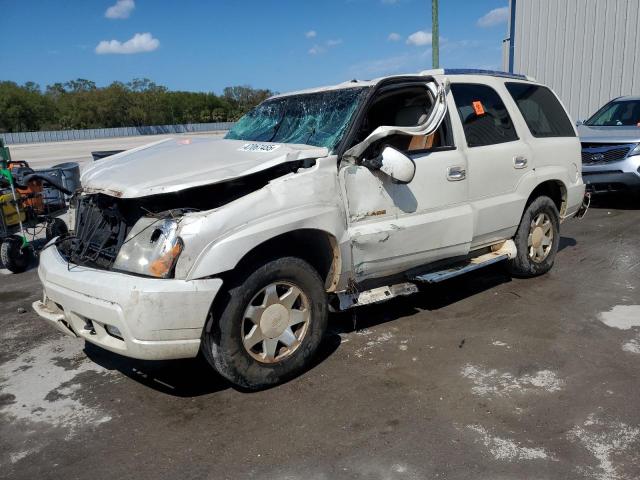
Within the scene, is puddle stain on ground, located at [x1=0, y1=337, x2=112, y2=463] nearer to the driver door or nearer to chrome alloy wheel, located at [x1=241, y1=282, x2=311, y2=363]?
chrome alloy wheel, located at [x1=241, y1=282, x2=311, y2=363]

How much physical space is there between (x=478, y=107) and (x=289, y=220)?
7.70 ft

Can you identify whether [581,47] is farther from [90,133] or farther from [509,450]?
[90,133]

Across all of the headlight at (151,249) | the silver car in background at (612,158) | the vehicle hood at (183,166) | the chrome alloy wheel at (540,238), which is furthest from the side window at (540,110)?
the silver car in background at (612,158)

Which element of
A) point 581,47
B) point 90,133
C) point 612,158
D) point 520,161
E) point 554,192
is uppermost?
point 581,47

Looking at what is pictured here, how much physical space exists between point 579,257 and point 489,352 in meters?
3.19

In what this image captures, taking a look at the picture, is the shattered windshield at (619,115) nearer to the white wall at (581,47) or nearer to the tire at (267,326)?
the white wall at (581,47)

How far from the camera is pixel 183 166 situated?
3.74m

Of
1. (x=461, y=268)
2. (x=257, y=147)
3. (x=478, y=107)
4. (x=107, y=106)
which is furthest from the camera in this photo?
(x=107, y=106)

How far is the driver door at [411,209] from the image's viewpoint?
394cm

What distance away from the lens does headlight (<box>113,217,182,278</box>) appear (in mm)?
3145

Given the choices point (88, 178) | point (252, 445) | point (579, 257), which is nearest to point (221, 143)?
point (88, 178)

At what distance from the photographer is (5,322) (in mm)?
5215

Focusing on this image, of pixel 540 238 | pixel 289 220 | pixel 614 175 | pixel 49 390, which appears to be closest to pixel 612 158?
pixel 614 175

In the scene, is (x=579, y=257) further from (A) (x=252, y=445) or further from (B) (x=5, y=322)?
(B) (x=5, y=322)
